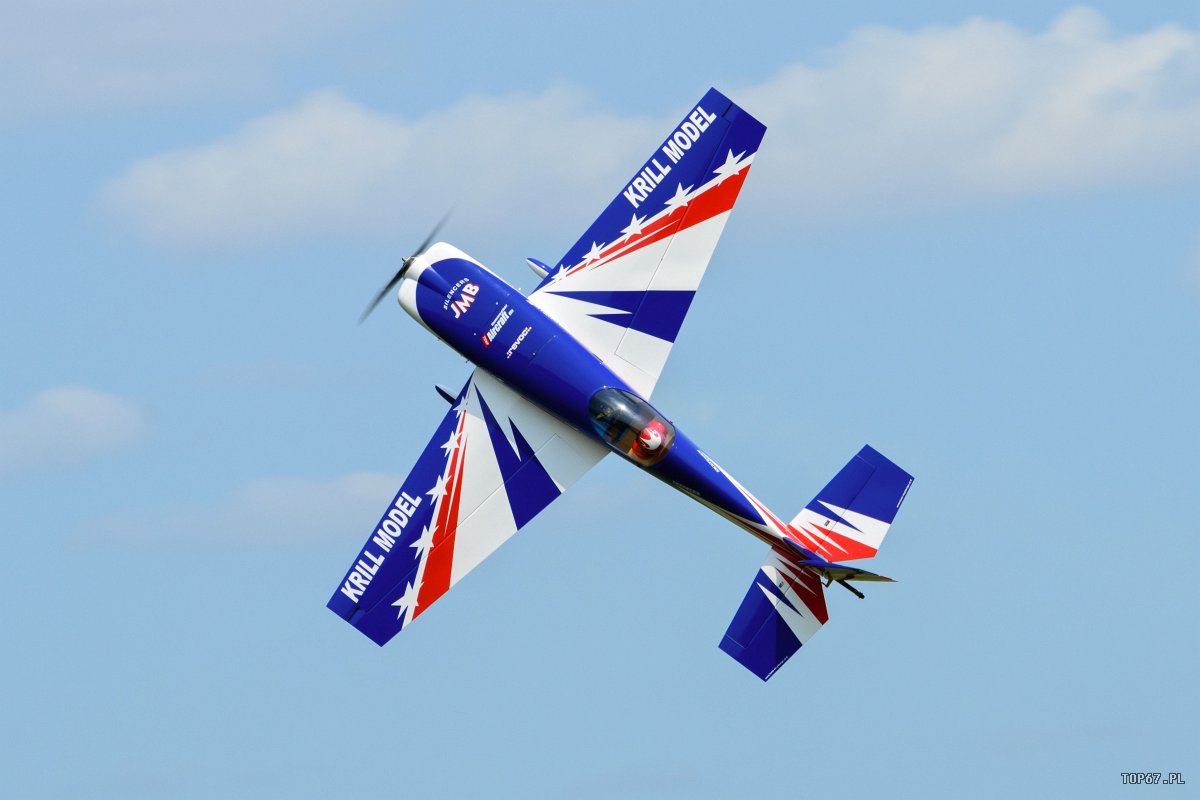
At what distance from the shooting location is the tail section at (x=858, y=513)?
3525cm

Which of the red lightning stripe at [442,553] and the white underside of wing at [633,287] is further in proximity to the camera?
the red lightning stripe at [442,553]

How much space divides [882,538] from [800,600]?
5.67 feet

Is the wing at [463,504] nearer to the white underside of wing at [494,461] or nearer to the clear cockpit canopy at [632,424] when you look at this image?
the white underside of wing at [494,461]

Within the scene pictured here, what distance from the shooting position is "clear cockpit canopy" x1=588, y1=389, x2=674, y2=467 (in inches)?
1368

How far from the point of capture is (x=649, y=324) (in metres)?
36.0

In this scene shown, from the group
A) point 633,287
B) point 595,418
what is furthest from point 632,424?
point 633,287

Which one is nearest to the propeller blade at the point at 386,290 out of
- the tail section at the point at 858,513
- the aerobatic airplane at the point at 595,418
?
the aerobatic airplane at the point at 595,418

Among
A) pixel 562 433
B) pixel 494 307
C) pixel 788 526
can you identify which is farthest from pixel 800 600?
pixel 494 307

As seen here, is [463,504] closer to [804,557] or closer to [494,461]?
[494,461]

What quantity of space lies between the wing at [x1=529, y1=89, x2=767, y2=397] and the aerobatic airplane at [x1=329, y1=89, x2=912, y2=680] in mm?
24

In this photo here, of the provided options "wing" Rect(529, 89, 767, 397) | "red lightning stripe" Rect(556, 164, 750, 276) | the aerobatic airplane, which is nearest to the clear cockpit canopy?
the aerobatic airplane

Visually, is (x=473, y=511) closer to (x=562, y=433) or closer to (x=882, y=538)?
(x=562, y=433)

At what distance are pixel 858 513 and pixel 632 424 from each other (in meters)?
4.13

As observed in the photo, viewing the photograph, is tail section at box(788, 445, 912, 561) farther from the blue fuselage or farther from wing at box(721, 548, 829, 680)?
the blue fuselage
